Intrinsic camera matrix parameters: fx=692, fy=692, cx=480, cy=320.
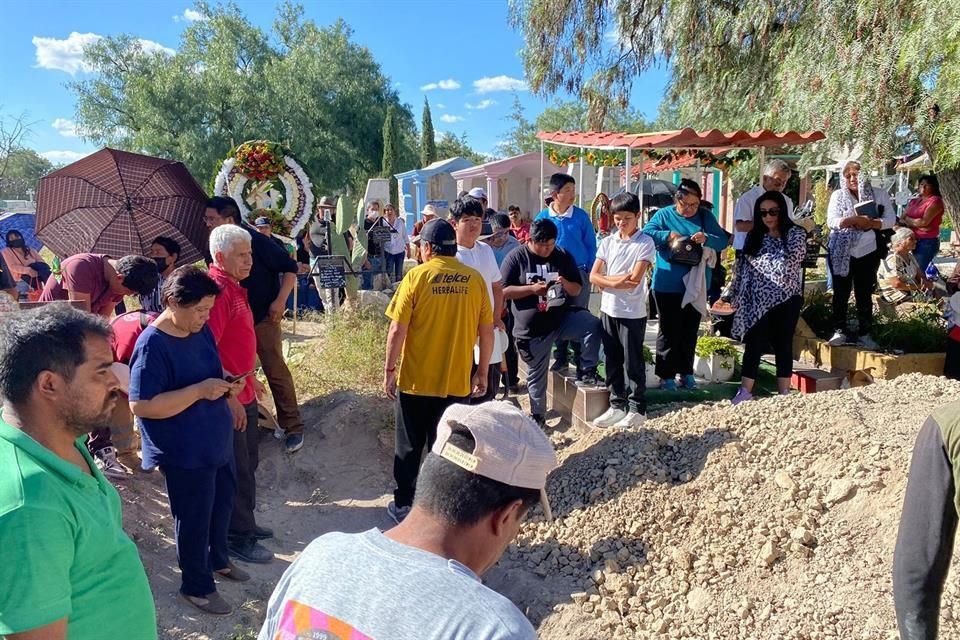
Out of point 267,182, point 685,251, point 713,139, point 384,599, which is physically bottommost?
point 384,599

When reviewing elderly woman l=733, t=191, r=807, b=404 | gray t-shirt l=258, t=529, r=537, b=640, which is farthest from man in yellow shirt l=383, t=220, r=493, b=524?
gray t-shirt l=258, t=529, r=537, b=640

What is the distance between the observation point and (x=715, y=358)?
249 inches

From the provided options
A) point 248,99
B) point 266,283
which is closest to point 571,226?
point 266,283

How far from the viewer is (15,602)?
1.49 meters

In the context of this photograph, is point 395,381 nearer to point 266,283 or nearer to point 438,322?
point 438,322

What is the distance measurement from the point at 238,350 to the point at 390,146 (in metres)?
26.6

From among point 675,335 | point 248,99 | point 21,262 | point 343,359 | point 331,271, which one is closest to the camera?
point 675,335

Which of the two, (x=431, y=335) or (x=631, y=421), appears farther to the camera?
(x=631, y=421)

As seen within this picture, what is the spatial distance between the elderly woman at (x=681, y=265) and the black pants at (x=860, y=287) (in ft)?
6.44

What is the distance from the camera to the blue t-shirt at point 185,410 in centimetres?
325

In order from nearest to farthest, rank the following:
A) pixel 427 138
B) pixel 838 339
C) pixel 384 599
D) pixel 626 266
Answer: pixel 384 599 < pixel 626 266 < pixel 838 339 < pixel 427 138

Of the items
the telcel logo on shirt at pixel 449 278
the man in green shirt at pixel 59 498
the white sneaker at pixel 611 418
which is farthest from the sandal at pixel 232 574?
the white sneaker at pixel 611 418

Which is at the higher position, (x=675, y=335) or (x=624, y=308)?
(x=624, y=308)

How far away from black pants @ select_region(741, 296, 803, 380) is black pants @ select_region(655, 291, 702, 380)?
0.48m
